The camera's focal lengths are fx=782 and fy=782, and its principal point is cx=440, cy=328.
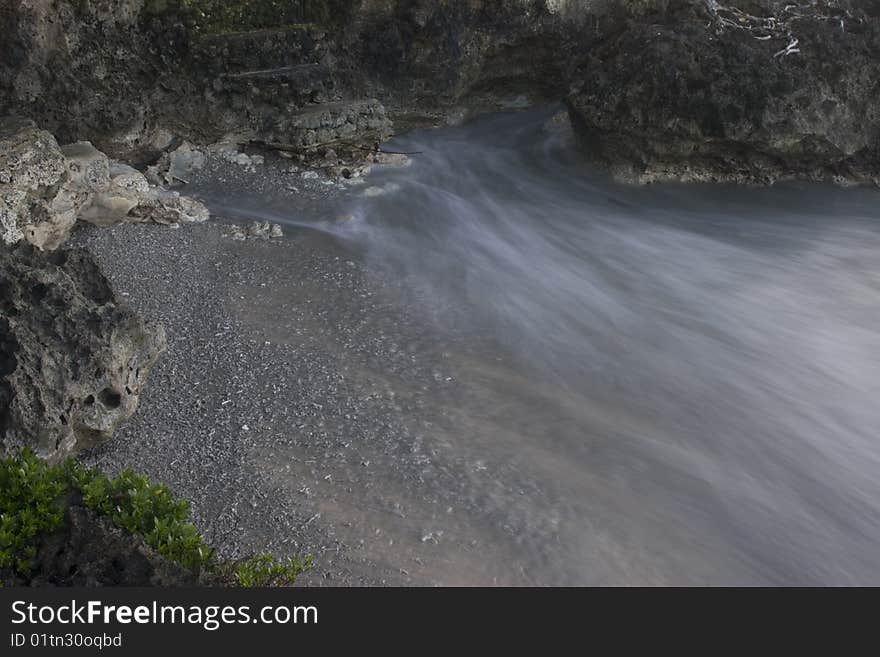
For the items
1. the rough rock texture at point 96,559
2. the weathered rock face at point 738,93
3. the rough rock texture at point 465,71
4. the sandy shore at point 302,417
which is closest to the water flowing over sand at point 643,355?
the sandy shore at point 302,417

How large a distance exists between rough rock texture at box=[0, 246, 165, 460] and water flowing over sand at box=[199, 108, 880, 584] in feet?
8.44

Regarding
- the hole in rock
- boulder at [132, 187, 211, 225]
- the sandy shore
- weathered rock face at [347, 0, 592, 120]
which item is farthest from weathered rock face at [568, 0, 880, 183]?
the hole in rock

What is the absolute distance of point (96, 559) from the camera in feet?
13.4

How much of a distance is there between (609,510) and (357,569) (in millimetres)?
1873

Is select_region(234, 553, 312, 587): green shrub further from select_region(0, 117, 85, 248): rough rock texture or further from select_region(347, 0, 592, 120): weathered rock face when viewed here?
select_region(347, 0, 592, 120): weathered rock face

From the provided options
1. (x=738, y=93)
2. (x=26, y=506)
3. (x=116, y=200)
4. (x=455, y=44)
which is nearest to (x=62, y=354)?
(x=26, y=506)

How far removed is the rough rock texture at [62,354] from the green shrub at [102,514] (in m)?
0.93

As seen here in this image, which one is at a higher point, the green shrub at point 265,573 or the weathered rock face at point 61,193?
the weathered rock face at point 61,193

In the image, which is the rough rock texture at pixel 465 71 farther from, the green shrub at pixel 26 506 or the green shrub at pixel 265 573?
the green shrub at pixel 265 573

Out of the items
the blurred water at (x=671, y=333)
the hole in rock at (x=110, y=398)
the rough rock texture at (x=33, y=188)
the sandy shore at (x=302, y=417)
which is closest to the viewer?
the sandy shore at (x=302, y=417)

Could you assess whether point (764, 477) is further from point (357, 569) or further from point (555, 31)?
point (555, 31)

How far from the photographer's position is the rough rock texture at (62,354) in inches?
209

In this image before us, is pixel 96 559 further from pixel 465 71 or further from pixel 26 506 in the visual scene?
pixel 465 71

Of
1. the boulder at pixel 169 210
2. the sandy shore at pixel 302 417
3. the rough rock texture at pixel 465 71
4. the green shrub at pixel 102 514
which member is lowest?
the sandy shore at pixel 302 417
